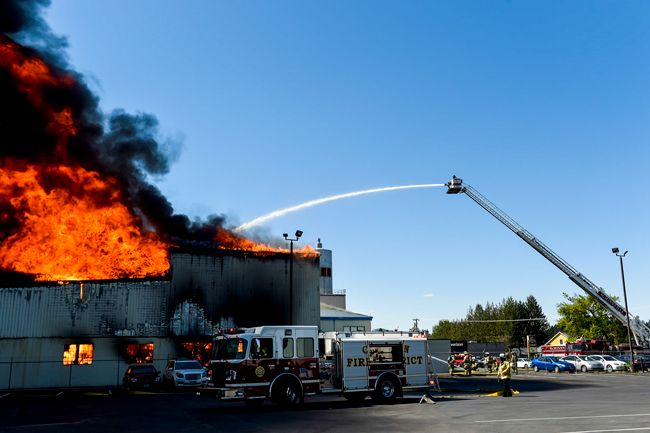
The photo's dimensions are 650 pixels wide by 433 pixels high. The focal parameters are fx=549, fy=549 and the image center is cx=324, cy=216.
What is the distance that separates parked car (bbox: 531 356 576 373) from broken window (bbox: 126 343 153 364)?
31.0 m

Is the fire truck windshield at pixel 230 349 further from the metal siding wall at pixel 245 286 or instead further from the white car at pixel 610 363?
the white car at pixel 610 363

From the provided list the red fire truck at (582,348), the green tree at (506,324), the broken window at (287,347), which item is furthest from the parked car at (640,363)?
the green tree at (506,324)

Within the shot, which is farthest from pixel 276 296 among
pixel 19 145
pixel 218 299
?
pixel 19 145

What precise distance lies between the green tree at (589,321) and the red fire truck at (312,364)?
56851mm

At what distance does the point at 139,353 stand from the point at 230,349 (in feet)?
63.1

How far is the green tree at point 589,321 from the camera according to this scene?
225 ft

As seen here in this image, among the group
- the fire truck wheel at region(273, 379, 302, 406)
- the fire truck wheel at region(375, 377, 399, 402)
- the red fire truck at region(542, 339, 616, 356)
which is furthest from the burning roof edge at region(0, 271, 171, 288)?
the red fire truck at region(542, 339, 616, 356)

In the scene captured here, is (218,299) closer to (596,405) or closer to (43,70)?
(43,70)

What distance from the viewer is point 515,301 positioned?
121125 millimetres

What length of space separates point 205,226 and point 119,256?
8.94m

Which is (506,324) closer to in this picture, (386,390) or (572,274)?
(572,274)

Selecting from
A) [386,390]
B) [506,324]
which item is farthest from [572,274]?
[506,324]

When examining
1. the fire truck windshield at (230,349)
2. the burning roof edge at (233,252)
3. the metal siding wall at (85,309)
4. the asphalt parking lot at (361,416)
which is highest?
the burning roof edge at (233,252)

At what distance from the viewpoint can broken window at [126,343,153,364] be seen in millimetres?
34031
